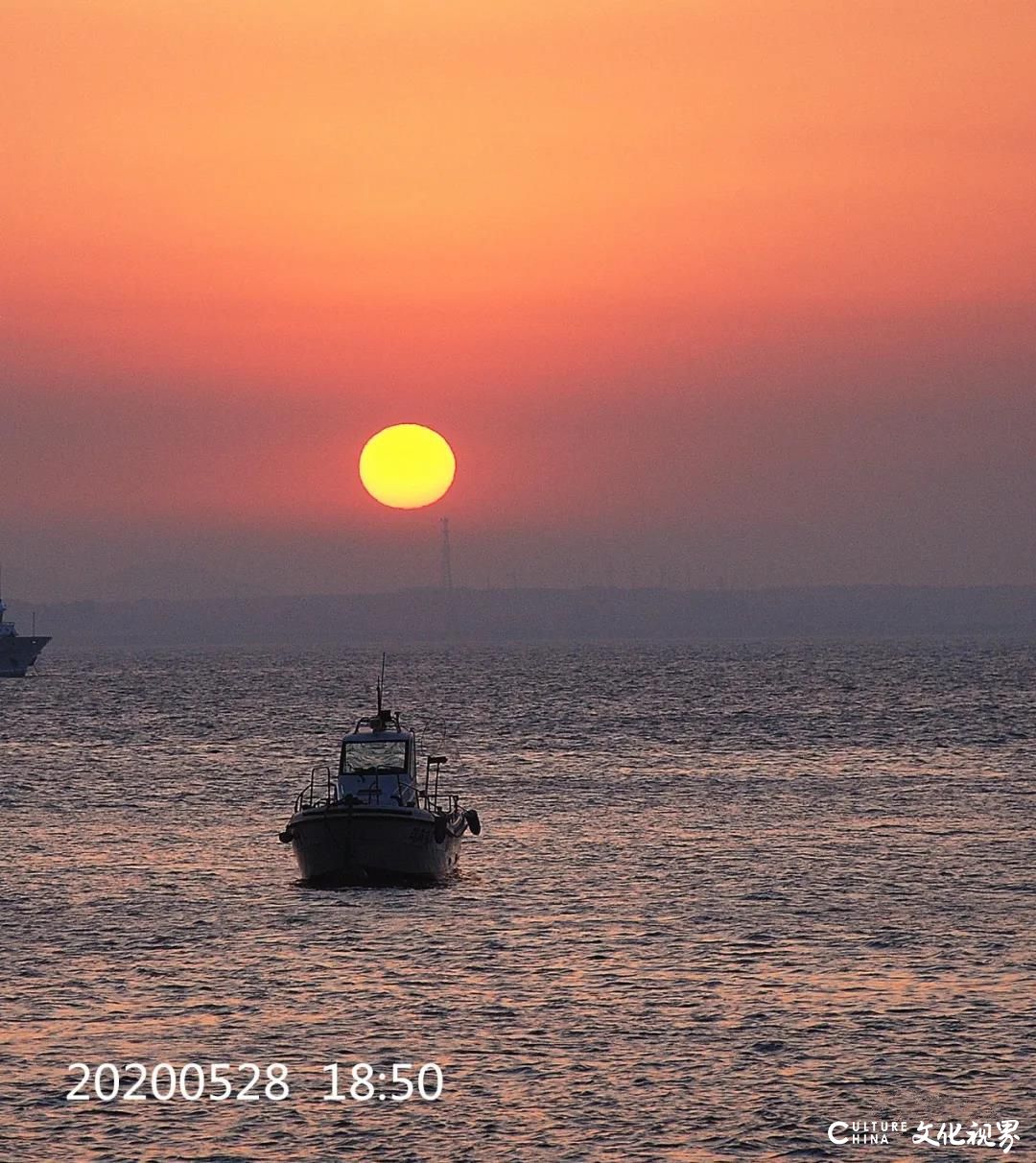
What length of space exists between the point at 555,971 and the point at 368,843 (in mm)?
11044

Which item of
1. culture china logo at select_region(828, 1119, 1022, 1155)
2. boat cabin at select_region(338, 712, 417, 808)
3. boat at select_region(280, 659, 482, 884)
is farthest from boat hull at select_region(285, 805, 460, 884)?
culture china logo at select_region(828, 1119, 1022, 1155)

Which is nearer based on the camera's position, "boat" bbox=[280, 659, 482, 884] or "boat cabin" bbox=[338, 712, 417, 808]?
"boat" bbox=[280, 659, 482, 884]

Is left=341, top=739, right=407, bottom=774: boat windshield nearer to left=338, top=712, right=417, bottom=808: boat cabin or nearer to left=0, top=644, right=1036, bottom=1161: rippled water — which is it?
left=338, top=712, right=417, bottom=808: boat cabin

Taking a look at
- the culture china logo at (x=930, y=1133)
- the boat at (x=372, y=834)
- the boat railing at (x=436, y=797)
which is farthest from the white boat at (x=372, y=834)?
the culture china logo at (x=930, y=1133)

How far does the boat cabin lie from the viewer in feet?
161

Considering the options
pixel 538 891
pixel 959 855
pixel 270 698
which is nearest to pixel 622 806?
pixel 959 855

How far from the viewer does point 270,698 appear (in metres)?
183

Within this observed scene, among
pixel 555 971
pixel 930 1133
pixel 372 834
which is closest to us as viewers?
pixel 930 1133

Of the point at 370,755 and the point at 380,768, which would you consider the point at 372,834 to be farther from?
the point at 370,755

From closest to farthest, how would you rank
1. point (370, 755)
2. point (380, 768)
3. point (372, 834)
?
point (372, 834) → point (380, 768) → point (370, 755)

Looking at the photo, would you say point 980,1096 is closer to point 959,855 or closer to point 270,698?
point 959,855

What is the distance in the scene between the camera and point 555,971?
36938 mm

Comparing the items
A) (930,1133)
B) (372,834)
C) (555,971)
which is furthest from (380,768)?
(930,1133)

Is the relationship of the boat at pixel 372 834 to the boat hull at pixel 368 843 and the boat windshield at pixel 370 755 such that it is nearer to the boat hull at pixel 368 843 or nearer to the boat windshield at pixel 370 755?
the boat hull at pixel 368 843
